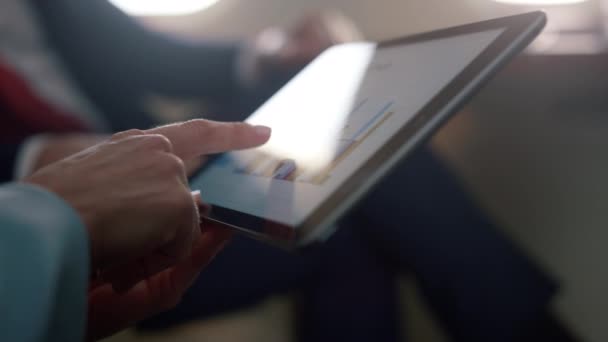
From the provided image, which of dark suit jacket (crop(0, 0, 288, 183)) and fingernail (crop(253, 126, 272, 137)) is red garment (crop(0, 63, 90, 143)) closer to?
dark suit jacket (crop(0, 0, 288, 183))

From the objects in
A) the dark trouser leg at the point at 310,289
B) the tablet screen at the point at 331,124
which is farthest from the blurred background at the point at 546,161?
the tablet screen at the point at 331,124

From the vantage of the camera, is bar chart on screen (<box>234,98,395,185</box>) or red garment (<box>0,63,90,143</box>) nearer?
bar chart on screen (<box>234,98,395,185</box>)

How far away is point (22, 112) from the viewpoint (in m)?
0.79

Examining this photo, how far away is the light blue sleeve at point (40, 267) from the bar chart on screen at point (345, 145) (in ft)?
0.40

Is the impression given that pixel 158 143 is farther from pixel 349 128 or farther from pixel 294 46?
pixel 294 46

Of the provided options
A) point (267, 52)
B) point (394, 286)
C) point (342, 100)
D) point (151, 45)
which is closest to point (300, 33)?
point (267, 52)

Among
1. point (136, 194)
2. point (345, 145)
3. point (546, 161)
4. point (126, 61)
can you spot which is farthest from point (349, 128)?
point (126, 61)

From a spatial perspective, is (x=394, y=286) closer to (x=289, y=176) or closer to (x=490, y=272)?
(x=490, y=272)

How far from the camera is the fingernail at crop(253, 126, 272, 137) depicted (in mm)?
345

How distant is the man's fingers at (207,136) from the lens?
32 centimetres

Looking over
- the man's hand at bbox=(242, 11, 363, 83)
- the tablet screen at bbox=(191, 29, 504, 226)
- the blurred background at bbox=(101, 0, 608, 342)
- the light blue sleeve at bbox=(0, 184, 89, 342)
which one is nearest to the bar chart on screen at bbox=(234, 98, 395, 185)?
the tablet screen at bbox=(191, 29, 504, 226)

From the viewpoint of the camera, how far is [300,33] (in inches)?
35.9

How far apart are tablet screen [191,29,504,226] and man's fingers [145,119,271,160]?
2cm

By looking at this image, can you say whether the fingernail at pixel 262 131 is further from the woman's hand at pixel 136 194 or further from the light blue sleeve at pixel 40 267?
the light blue sleeve at pixel 40 267
